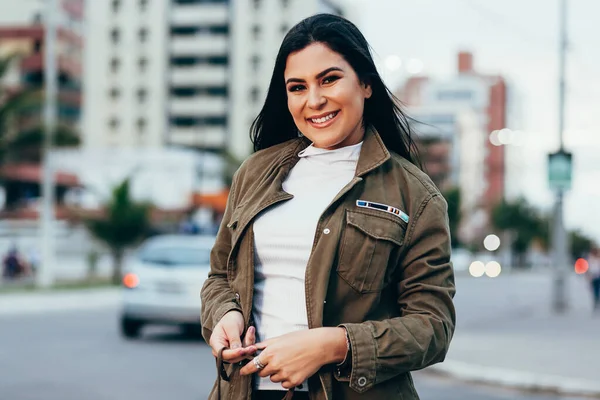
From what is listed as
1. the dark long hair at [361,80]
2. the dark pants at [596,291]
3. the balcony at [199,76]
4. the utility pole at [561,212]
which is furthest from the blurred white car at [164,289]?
the balcony at [199,76]

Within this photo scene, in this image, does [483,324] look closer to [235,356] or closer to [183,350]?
[183,350]

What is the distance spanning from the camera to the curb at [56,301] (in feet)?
71.8

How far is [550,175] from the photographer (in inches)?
878

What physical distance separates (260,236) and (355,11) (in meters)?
98.4

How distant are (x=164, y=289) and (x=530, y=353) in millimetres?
5588

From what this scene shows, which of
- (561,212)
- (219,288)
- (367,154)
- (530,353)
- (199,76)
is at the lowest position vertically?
(530,353)

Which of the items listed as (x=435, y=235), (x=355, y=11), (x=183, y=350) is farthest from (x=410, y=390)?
(x=355, y=11)

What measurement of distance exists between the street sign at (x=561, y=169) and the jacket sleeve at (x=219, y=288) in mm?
20356

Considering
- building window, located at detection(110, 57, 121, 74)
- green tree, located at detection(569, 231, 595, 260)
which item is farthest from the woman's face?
green tree, located at detection(569, 231, 595, 260)

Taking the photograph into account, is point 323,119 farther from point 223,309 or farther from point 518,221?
point 518,221

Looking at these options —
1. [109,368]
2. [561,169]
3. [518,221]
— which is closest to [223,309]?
[109,368]

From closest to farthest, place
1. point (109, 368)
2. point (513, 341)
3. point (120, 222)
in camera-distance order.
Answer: point (109, 368) → point (513, 341) → point (120, 222)

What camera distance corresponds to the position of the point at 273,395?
240 centimetres

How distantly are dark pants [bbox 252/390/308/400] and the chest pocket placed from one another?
289 millimetres
